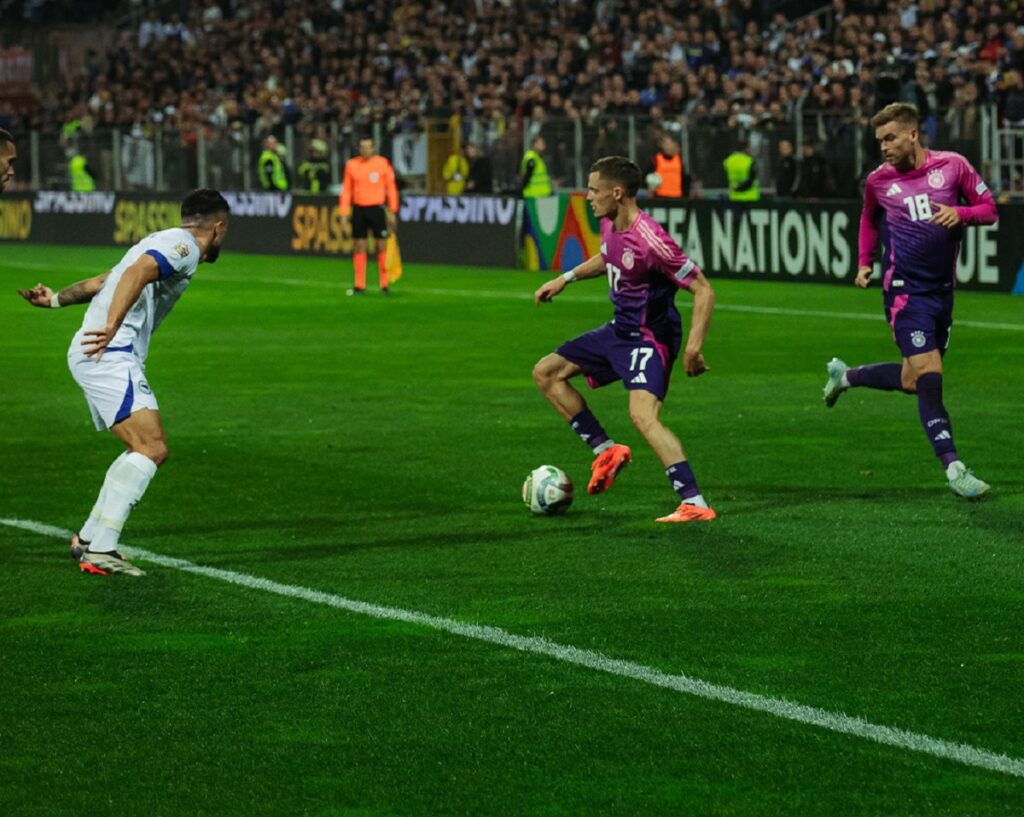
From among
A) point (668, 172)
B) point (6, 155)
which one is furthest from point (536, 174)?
point (6, 155)

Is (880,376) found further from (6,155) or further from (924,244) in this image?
(6,155)

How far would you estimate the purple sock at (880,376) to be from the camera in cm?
1097

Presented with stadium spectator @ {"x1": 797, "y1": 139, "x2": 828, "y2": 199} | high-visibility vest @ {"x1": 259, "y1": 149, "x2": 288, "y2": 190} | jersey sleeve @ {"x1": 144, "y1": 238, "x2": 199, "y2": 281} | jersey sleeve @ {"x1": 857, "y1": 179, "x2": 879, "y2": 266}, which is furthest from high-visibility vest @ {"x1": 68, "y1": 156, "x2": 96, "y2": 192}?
jersey sleeve @ {"x1": 144, "y1": 238, "x2": 199, "y2": 281}

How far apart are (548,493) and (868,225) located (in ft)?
8.13

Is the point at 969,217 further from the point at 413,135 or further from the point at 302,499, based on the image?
the point at 413,135

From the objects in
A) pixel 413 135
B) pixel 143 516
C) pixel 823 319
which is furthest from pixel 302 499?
pixel 413 135

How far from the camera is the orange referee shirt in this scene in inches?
1052

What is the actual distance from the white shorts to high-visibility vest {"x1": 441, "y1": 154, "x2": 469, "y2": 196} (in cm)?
2466

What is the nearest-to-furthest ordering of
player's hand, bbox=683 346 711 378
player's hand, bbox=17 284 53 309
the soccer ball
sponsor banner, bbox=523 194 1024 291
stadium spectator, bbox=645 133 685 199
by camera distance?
player's hand, bbox=17 284 53 309
player's hand, bbox=683 346 711 378
the soccer ball
sponsor banner, bbox=523 194 1024 291
stadium spectator, bbox=645 133 685 199

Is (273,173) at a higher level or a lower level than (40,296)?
higher

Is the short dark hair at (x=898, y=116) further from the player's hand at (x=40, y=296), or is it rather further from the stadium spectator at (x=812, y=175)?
the stadium spectator at (x=812, y=175)

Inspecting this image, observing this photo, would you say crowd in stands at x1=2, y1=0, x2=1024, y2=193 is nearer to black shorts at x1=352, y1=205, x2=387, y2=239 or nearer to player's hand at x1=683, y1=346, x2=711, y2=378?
black shorts at x1=352, y1=205, x2=387, y2=239

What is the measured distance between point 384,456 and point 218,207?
371cm

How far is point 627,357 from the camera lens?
9844mm
